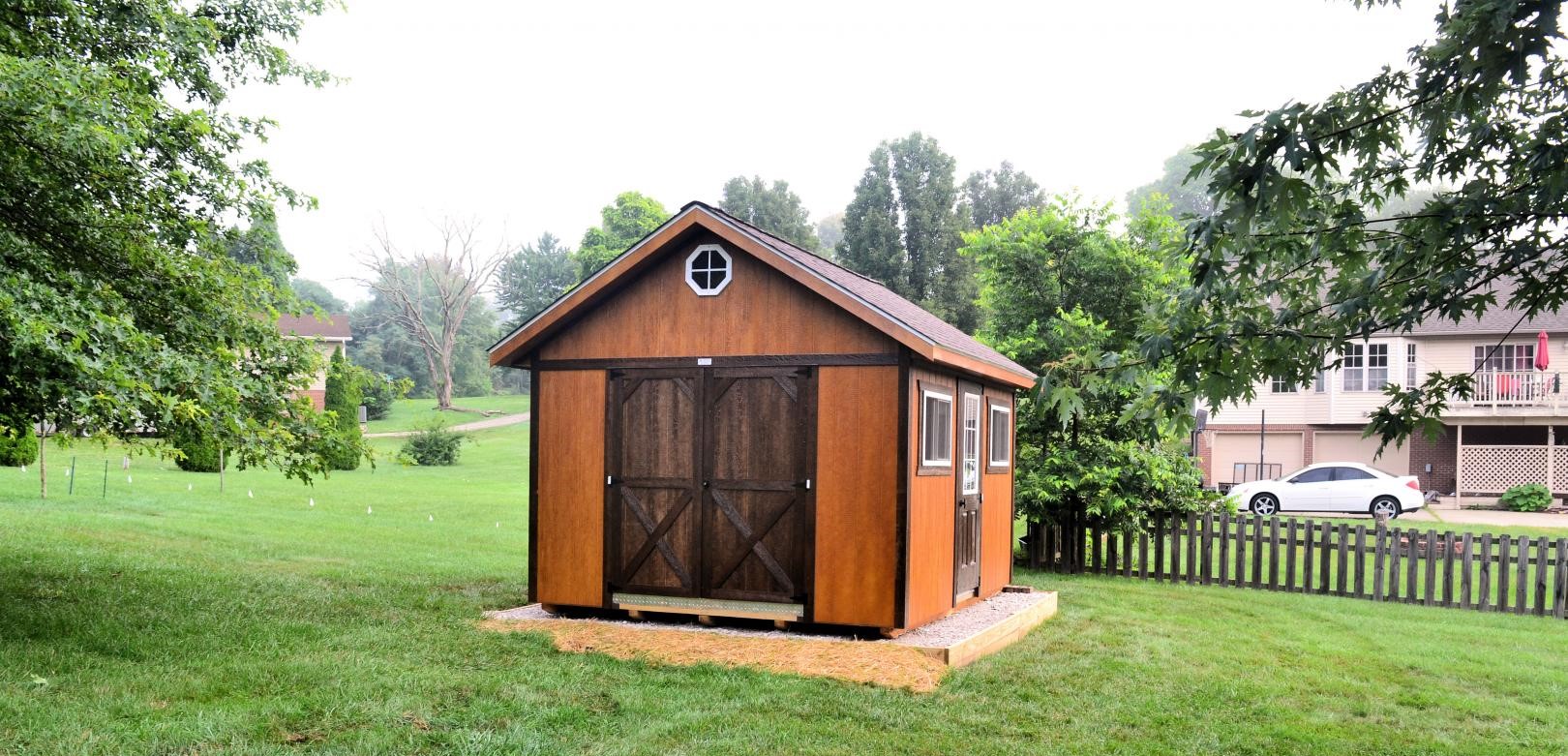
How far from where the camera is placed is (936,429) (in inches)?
381

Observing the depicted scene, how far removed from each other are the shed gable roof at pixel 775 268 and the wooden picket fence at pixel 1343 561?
18.6 ft

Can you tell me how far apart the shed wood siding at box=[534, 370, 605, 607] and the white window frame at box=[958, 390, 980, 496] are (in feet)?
10.9

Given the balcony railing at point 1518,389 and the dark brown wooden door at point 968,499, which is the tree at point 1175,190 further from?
the dark brown wooden door at point 968,499

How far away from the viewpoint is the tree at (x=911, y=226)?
45156 millimetres

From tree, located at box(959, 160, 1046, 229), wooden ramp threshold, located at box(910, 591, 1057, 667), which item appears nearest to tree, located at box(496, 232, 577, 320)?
tree, located at box(959, 160, 1046, 229)

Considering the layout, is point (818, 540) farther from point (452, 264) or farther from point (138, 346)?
point (452, 264)

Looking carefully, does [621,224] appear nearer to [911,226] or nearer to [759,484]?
[911,226]

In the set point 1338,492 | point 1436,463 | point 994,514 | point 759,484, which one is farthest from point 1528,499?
point 759,484

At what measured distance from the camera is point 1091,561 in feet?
51.3

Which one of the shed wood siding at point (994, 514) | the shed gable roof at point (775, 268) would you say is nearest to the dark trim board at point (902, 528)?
the shed gable roof at point (775, 268)

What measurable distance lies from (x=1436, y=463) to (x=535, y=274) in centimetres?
5290

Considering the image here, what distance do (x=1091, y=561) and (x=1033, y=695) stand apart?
8472 mm

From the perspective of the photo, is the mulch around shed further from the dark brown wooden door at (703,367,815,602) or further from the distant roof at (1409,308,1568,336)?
the distant roof at (1409,308,1568,336)

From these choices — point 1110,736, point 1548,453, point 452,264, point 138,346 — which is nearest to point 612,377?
point 138,346
